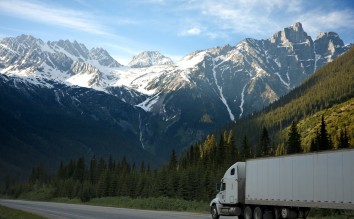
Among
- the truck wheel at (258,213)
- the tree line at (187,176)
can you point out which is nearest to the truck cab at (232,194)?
the truck wheel at (258,213)

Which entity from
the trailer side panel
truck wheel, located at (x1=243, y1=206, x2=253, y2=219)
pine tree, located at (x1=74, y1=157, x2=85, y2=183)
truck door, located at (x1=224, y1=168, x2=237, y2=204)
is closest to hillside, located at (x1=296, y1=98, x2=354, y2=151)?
pine tree, located at (x1=74, y1=157, x2=85, y2=183)

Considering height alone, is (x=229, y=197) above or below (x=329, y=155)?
below

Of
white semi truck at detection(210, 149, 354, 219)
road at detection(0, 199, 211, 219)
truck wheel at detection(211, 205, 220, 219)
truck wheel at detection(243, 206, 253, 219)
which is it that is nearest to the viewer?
white semi truck at detection(210, 149, 354, 219)

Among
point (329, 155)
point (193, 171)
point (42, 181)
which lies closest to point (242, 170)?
point (329, 155)

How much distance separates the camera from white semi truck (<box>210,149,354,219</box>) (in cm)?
2611

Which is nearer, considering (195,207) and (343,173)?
(343,173)

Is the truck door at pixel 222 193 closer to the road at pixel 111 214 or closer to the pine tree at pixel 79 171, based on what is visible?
the road at pixel 111 214

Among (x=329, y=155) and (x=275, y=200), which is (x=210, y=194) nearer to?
(x=275, y=200)

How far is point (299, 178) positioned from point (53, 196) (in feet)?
402

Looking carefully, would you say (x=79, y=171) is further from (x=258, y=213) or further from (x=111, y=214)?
(x=258, y=213)

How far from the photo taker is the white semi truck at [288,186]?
26109 mm

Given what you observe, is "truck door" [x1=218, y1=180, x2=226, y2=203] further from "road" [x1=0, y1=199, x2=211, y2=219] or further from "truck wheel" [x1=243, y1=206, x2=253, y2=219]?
"truck wheel" [x1=243, y1=206, x2=253, y2=219]

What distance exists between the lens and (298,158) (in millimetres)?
30172

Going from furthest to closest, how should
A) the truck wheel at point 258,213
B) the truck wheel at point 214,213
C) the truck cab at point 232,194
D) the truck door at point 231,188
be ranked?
1. the truck wheel at point 214,213
2. the truck door at point 231,188
3. the truck cab at point 232,194
4. the truck wheel at point 258,213
